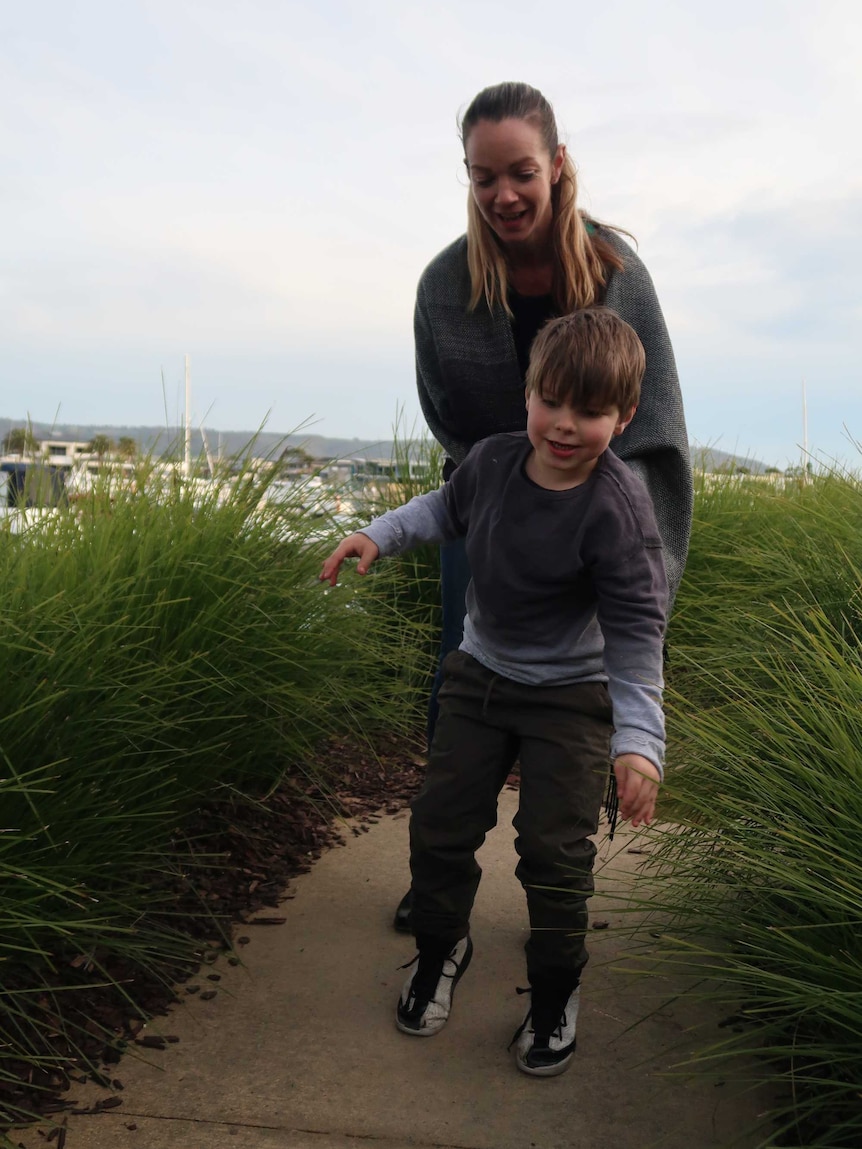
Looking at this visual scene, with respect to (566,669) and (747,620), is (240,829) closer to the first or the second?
(566,669)

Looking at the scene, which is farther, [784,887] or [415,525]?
[415,525]

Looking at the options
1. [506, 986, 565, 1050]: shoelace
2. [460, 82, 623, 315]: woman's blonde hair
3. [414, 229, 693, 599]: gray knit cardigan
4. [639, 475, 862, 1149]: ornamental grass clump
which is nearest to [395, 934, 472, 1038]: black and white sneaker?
[506, 986, 565, 1050]: shoelace

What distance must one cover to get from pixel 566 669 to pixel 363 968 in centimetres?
99

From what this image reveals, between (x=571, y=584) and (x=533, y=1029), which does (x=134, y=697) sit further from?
(x=533, y=1029)

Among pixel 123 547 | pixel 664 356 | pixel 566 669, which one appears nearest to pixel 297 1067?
pixel 566 669

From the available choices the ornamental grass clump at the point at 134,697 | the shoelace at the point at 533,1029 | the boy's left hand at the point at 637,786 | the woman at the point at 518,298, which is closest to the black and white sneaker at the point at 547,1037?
the shoelace at the point at 533,1029

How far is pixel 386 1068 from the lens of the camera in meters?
2.42

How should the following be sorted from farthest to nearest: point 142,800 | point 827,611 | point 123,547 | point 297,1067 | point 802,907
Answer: point 827,611 → point 123,547 → point 142,800 → point 297,1067 → point 802,907

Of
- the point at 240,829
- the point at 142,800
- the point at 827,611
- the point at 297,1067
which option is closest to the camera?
the point at 297,1067

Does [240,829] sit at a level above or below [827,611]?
below

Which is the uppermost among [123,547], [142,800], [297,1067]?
[123,547]

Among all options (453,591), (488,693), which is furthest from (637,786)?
(453,591)

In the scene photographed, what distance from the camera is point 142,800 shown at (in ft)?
9.24

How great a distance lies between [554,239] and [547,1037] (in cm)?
192
